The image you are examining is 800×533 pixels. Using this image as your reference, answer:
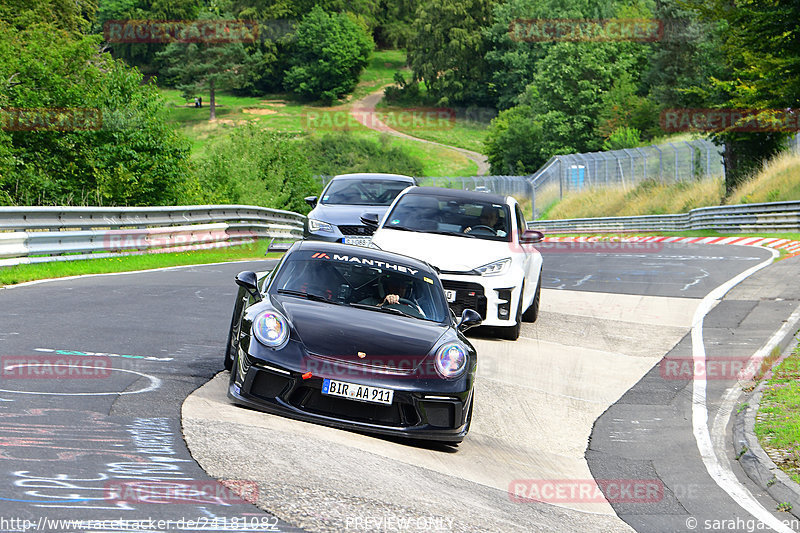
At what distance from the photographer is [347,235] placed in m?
17.4

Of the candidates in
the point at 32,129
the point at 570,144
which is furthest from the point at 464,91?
the point at 32,129

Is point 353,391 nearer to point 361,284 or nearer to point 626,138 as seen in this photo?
point 361,284

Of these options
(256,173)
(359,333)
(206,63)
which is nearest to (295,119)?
(206,63)

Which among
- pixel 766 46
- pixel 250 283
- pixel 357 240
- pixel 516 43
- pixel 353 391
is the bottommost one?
pixel 357 240

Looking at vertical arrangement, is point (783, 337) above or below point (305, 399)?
below

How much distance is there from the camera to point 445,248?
1232 centimetres

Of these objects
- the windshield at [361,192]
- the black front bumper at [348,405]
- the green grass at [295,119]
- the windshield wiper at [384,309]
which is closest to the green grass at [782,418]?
the black front bumper at [348,405]

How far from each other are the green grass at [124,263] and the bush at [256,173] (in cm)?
1240

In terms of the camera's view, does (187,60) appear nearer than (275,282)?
No

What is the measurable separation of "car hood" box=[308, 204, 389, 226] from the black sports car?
932cm

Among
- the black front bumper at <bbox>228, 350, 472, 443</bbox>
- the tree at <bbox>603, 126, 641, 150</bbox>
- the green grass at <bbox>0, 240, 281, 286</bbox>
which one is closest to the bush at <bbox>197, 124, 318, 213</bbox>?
the green grass at <bbox>0, 240, 281, 286</bbox>

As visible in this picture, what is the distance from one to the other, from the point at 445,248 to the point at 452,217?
41.8 inches

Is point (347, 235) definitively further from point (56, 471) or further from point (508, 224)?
point (56, 471)

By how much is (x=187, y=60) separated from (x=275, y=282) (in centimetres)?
13022
